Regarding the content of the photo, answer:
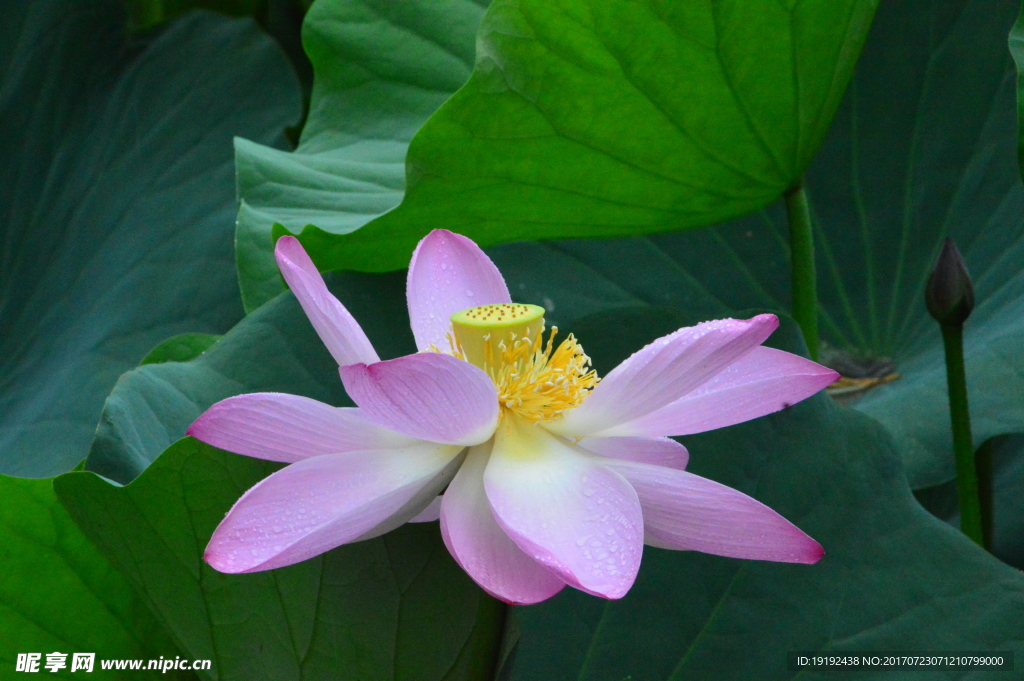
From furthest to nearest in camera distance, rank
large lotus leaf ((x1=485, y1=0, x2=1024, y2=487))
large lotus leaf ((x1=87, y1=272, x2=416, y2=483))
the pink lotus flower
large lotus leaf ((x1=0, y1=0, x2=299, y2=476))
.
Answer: large lotus leaf ((x1=0, y1=0, x2=299, y2=476)) < large lotus leaf ((x1=485, y1=0, x2=1024, y2=487)) < large lotus leaf ((x1=87, y1=272, x2=416, y2=483)) < the pink lotus flower

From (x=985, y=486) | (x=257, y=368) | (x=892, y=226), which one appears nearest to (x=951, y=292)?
(x=985, y=486)

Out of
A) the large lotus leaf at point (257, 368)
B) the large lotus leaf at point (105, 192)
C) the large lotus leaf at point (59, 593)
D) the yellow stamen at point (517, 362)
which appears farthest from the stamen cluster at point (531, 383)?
the large lotus leaf at point (105, 192)

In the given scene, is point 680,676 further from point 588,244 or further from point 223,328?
point 223,328

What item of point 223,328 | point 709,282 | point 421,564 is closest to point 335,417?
point 421,564

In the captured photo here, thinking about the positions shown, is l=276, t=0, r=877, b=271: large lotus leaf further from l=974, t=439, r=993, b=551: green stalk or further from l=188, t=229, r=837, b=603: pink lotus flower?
l=974, t=439, r=993, b=551: green stalk

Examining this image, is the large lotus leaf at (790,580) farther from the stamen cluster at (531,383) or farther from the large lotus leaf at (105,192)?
the large lotus leaf at (105,192)

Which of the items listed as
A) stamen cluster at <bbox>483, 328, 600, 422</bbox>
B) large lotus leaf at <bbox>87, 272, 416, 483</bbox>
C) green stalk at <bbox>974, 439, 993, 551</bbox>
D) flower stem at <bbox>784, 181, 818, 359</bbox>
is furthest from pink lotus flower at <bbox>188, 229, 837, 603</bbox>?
green stalk at <bbox>974, 439, 993, 551</bbox>
